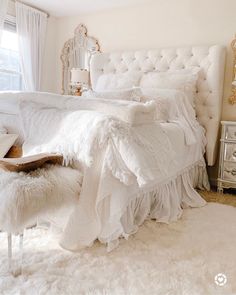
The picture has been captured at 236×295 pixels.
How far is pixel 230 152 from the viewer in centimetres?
310

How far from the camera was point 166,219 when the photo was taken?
2301 mm

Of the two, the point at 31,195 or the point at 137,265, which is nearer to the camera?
the point at 31,195

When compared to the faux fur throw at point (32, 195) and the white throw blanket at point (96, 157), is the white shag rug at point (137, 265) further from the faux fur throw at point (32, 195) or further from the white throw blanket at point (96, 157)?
the faux fur throw at point (32, 195)

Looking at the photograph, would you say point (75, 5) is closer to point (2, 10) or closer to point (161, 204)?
point (2, 10)

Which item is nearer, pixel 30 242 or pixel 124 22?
pixel 30 242

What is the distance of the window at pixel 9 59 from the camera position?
4.00 metres

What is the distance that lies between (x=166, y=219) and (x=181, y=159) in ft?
1.94

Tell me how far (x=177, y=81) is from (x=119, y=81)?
717 mm

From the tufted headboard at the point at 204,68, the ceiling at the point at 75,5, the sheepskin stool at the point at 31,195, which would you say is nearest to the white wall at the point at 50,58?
the ceiling at the point at 75,5

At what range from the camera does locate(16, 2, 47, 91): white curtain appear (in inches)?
161

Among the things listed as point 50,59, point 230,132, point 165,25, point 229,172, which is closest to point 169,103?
point 230,132

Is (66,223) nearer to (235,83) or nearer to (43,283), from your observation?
(43,283)

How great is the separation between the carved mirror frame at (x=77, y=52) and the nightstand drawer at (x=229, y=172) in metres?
2.46

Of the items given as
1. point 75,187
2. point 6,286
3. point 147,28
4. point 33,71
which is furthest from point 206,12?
point 6,286
